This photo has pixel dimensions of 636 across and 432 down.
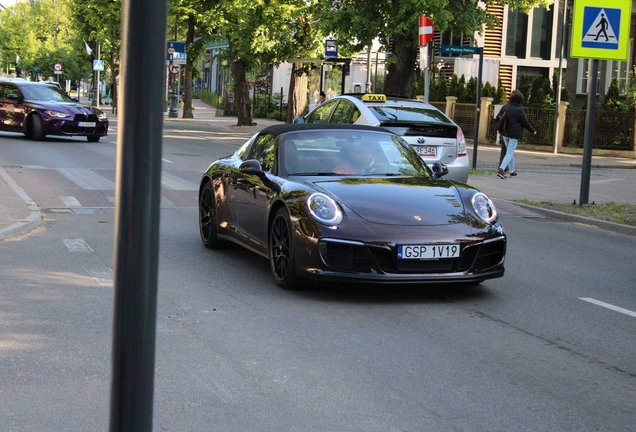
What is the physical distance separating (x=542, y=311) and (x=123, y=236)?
225 inches

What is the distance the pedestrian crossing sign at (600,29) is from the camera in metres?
14.8

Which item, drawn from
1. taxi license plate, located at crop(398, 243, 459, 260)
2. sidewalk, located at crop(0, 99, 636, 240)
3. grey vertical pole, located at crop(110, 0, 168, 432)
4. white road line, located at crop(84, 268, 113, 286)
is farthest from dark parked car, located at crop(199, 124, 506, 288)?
grey vertical pole, located at crop(110, 0, 168, 432)

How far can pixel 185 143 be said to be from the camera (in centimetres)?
2898

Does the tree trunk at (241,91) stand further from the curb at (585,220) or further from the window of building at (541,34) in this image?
the curb at (585,220)

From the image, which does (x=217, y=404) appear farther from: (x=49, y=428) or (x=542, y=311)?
(x=542, y=311)

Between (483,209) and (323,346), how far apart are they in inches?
98.2

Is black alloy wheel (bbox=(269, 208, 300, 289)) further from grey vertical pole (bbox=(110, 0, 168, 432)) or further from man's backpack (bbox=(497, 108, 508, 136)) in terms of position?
man's backpack (bbox=(497, 108, 508, 136))

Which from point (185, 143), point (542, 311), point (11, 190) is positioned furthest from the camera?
point (185, 143)

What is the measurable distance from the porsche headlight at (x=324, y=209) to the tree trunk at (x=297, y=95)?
1212 inches

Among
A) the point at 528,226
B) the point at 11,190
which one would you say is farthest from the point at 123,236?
the point at 11,190

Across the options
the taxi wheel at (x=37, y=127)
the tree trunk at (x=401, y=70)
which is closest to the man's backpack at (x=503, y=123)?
the tree trunk at (x=401, y=70)

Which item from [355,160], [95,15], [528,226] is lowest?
[528,226]

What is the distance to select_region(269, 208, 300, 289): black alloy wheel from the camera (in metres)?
7.64

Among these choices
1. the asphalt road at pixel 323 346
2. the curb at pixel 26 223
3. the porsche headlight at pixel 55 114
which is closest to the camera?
the asphalt road at pixel 323 346
